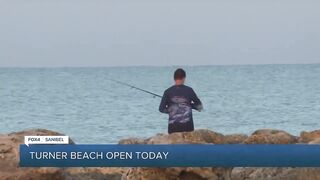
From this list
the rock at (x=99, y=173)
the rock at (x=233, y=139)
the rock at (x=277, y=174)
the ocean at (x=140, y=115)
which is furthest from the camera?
the ocean at (x=140, y=115)

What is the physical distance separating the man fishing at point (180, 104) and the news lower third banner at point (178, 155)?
1.59 m

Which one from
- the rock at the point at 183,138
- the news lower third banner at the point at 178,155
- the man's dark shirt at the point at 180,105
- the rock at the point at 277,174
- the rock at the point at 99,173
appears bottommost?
the rock at the point at 277,174

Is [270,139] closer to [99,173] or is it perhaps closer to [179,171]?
[179,171]

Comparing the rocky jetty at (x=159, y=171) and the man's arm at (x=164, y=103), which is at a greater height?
the man's arm at (x=164, y=103)

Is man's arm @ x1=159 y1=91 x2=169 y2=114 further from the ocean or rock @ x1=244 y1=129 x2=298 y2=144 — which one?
the ocean

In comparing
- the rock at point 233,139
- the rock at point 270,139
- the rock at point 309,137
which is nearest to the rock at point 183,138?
the rock at point 270,139

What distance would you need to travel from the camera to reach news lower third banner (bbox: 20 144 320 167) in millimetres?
9359

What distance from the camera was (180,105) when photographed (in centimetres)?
1097

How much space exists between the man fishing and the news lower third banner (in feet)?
5.21

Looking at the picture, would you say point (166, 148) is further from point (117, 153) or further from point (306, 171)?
point (306, 171)

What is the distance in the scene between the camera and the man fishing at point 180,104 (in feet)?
36.0

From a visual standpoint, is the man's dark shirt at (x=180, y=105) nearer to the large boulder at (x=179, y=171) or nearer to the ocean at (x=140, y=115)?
the large boulder at (x=179, y=171)

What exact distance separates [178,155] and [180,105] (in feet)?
5.44

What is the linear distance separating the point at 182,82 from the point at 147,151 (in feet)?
6.24
